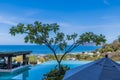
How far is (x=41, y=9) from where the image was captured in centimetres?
4678

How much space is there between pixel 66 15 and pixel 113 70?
42.7m

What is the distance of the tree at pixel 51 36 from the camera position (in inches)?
586

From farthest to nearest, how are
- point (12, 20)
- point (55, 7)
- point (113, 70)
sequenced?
1. point (12, 20)
2. point (55, 7)
3. point (113, 70)

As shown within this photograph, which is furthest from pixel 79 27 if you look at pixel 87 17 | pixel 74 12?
pixel 74 12

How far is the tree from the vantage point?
14.9 m

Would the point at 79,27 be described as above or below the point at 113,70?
above

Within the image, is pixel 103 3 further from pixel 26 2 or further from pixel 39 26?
pixel 39 26

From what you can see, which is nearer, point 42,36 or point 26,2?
point 42,36

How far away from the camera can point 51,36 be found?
15188mm

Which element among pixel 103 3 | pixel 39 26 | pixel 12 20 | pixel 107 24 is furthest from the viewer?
pixel 12 20

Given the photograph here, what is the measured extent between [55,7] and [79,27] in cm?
1006

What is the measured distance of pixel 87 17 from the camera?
49.8 m

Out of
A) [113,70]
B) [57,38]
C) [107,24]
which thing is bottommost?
[113,70]

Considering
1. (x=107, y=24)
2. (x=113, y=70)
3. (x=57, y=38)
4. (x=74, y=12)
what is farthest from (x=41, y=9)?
(x=113, y=70)
